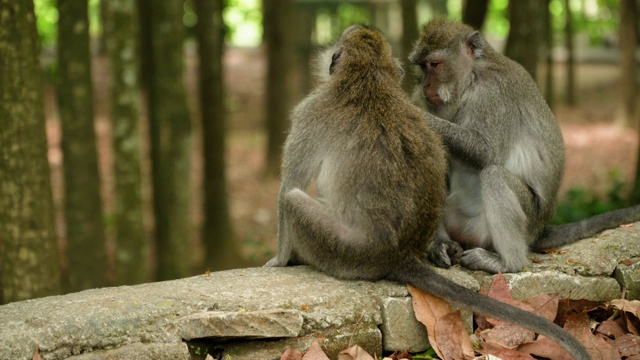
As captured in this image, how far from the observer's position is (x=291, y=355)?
13.1 feet

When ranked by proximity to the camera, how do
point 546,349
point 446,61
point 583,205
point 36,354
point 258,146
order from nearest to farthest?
1. point 36,354
2. point 546,349
3. point 446,61
4. point 583,205
5. point 258,146

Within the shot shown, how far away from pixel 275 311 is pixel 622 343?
1871 mm

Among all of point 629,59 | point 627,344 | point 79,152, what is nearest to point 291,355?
point 627,344

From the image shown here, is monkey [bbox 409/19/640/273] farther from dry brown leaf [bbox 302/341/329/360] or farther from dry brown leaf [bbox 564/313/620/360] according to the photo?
dry brown leaf [bbox 302/341/329/360]

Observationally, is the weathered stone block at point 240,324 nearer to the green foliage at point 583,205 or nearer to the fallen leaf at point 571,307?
the fallen leaf at point 571,307

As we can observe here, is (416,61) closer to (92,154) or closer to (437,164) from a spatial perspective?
(437,164)

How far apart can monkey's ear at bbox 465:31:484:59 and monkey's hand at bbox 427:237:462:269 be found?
118cm

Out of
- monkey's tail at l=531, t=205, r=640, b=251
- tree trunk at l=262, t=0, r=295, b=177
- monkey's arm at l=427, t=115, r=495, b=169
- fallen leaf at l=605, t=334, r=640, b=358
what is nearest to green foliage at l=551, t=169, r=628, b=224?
Result: monkey's tail at l=531, t=205, r=640, b=251

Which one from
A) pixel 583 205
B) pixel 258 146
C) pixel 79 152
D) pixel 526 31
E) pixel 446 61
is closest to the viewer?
pixel 446 61

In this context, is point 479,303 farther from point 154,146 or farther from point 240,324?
point 154,146

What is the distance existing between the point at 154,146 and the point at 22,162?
4353mm

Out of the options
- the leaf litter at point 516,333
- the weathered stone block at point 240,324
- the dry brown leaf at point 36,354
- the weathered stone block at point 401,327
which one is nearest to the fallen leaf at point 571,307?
the leaf litter at point 516,333

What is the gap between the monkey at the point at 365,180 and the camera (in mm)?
4305

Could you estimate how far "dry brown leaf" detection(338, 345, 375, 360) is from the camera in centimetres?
404
